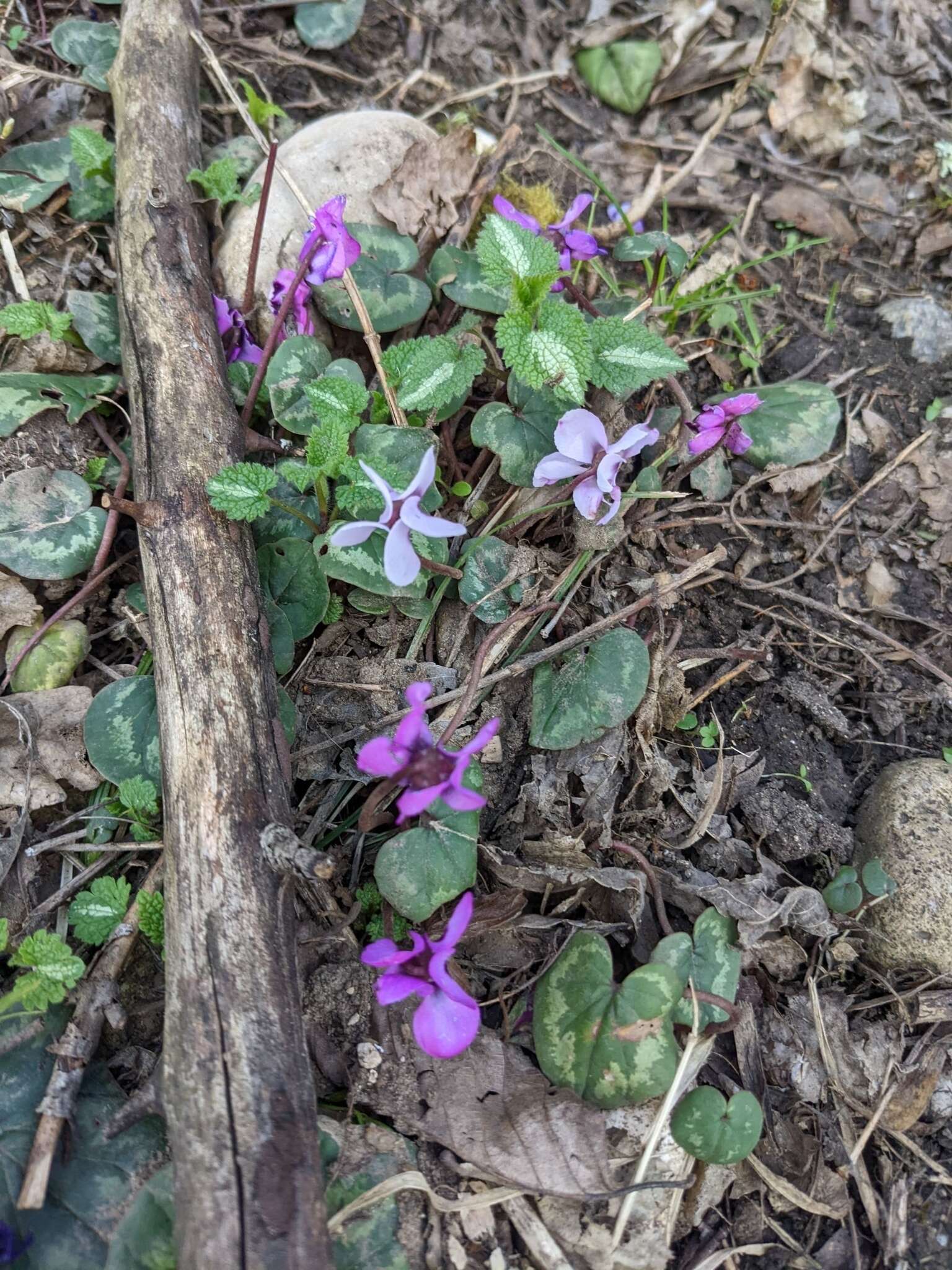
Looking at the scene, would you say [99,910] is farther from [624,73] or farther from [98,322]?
[624,73]

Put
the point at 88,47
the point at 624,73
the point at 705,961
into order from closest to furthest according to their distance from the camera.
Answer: the point at 705,961, the point at 88,47, the point at 624,73

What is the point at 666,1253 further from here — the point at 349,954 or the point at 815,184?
the point at 815,184

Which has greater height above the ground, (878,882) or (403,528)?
(403,528)

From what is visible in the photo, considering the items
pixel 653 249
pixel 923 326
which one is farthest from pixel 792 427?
pixel 923 326

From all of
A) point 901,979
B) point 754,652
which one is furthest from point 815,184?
point 901,979

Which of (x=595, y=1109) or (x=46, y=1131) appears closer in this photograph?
(x=46, y=1131)

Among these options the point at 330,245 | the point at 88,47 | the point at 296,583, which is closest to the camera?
the point at 296,583

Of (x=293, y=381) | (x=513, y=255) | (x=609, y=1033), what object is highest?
(x=513, y=255)

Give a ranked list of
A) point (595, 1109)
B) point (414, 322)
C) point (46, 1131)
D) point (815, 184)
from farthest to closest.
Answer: point (815, 184) < point (414, 322) < point (595, 1109) < point (46, 1131)
